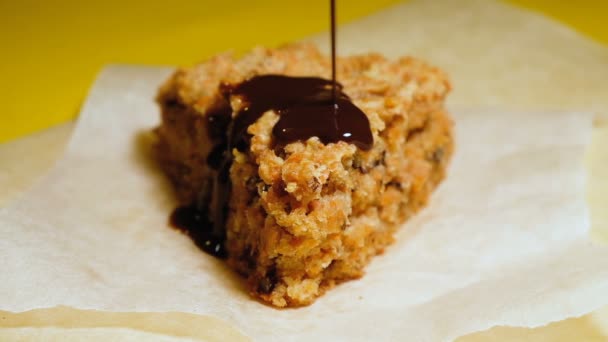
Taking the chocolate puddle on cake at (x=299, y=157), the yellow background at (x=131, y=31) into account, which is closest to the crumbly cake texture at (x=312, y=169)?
the chocolate puddle on cake at (x=299, y=157)

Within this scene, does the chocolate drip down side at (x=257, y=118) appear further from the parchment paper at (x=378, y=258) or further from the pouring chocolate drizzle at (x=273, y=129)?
the parchment paper at (x=378, y=258)

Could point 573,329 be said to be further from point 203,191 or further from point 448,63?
point 448,63

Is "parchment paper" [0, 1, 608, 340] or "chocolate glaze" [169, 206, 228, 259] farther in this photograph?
"chocolate glaze" [169, 206, 228, 259]

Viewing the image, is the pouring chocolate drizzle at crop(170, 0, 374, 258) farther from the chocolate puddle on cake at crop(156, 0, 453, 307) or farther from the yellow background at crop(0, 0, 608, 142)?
the yellow background at crop(0, 0, 608, 142)

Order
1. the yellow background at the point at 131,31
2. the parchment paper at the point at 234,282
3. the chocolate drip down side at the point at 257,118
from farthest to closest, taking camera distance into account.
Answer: the yellow background at the point at 131,31 < the chocolate drip down side at the point at 257,118 < the parchment paper at the point at 234,282

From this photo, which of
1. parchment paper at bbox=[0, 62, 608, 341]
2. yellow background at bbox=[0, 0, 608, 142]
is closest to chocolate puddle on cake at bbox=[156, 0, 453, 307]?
parchment paper at bbox=[0, 62, 608, 341]

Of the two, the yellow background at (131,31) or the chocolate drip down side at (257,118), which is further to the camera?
the yellow background at (131,31)
